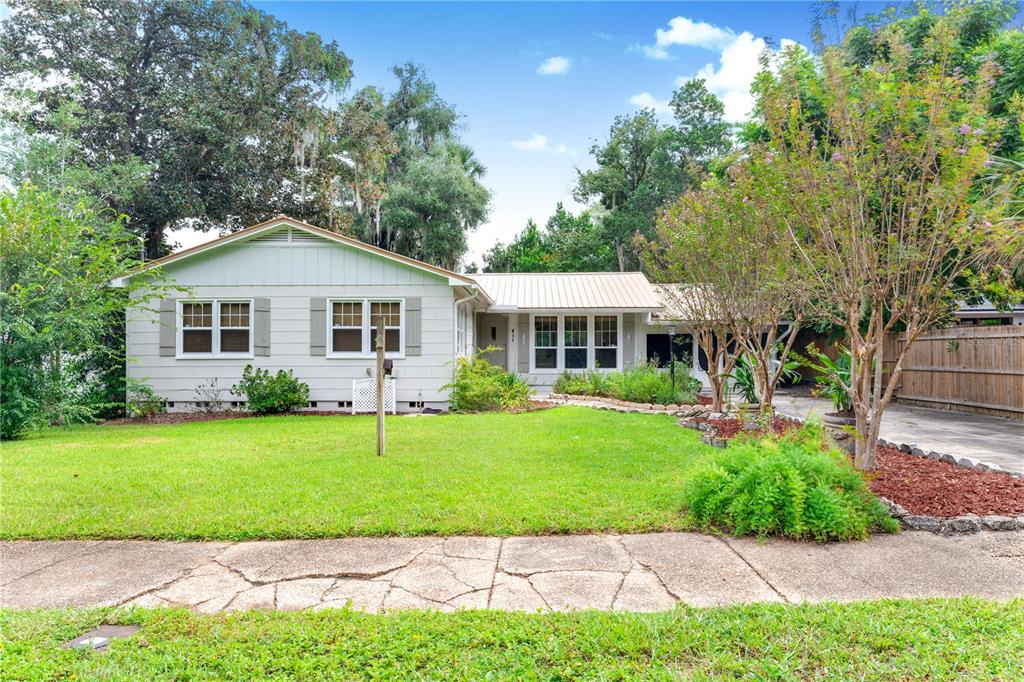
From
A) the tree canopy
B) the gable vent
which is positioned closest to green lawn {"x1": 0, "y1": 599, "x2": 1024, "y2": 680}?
the gable vent

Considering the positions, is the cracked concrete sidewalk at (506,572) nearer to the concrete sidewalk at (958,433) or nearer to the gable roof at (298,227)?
the concrete sidewalk at (958,433)

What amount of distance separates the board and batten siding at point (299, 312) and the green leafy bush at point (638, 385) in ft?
13.0

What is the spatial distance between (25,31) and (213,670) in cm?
2301

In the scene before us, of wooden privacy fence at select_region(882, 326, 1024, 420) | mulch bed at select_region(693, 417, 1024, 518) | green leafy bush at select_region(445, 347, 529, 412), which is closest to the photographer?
mulch bed at select_region(693, 417, 1024, 518)

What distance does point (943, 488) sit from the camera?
5.05 meters

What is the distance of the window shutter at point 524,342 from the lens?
638 inches

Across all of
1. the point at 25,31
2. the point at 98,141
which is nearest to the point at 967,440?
the point at 98,141

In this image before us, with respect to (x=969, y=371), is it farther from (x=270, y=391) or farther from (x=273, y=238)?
(x=273, y=238)

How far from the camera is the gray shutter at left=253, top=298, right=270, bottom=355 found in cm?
1219

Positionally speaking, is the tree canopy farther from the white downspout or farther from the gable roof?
the gable roof

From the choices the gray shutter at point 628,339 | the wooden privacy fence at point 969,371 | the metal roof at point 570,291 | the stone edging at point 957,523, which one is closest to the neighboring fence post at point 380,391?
the stone edging at point 957,523

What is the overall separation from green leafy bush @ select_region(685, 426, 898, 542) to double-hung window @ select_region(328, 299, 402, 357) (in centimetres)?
886

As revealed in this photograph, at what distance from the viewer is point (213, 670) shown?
2.40 meters

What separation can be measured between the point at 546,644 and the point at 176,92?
71.0 feet
